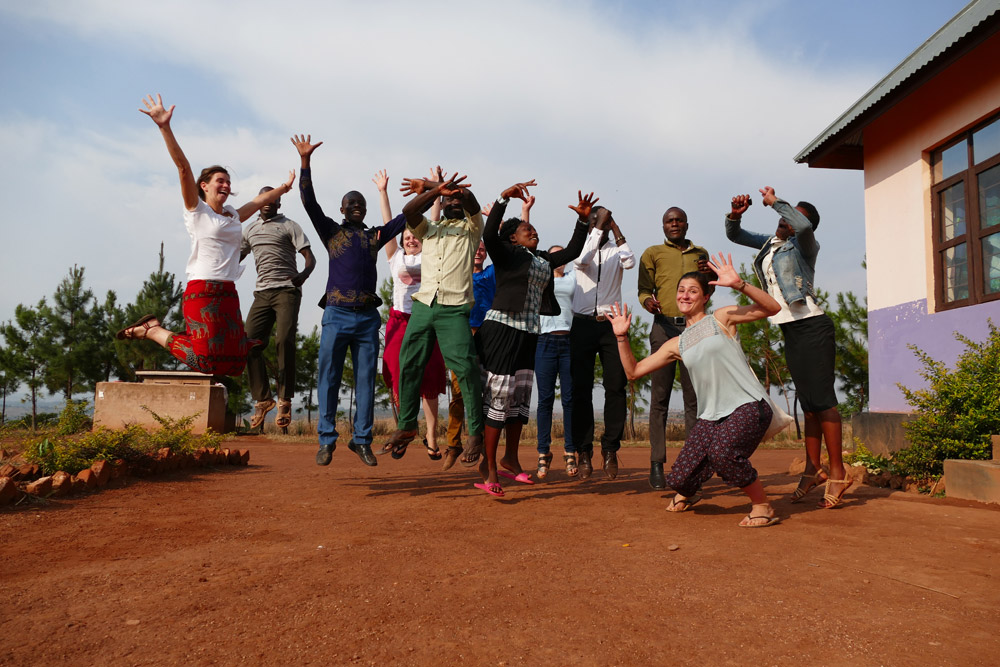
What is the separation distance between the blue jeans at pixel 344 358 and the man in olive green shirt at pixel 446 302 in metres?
→ 0.44

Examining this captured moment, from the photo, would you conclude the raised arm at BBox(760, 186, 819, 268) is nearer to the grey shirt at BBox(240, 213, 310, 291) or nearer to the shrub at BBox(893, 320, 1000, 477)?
the shrub at BBox(893, 320, 1000, 477)

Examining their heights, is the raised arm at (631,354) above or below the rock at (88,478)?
above

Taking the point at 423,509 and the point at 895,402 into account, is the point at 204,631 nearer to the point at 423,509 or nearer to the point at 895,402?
the point at 423,509

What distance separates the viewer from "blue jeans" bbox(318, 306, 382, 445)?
5.71m

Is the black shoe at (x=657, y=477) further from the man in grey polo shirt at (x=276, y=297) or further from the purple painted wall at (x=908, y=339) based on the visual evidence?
the purple painted wall at (x=908, y=339)

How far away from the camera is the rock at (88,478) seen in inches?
206

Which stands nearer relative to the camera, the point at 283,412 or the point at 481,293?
the point at 283,412

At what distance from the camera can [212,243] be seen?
17.0ft

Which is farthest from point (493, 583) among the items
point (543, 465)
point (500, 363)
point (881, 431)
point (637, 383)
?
point (637, 383)

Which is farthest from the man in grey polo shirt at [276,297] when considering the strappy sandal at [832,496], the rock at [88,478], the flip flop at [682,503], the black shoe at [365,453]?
the strappy sandal at [832,496]

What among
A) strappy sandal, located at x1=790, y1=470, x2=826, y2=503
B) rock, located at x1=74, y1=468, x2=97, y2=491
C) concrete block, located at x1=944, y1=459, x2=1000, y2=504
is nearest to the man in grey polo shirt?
rock, located at x1=74, y1=468, x2=97, y2=491

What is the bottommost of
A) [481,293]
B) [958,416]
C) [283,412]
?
[283,412]

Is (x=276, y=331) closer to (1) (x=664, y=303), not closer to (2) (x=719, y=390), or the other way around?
(1) (x=664, y=303)

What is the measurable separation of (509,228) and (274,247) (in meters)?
2.53
